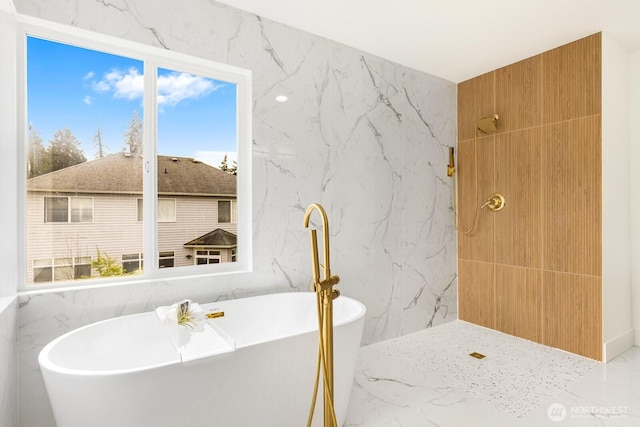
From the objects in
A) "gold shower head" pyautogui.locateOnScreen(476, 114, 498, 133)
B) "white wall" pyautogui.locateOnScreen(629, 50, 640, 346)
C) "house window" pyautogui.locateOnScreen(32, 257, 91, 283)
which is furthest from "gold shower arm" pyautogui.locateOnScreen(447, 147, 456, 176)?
"house window" pyautogui.locateOnScreen(32, 257, 91, 283)

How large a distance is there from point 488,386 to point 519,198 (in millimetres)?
1632

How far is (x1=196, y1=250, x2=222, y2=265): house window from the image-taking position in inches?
97.0

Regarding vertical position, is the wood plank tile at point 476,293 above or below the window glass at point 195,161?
below

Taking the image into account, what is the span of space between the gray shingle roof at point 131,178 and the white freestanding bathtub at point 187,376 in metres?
0.78

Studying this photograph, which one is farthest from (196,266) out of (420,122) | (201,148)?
(420,122)

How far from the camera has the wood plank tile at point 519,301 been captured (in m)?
3.08

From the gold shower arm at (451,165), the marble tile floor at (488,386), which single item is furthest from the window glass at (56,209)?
the gold shower arm at (451,165)

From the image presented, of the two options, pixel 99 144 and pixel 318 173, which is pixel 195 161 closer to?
pixel 99 144

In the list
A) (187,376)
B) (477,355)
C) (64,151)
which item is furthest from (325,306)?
(477,355)

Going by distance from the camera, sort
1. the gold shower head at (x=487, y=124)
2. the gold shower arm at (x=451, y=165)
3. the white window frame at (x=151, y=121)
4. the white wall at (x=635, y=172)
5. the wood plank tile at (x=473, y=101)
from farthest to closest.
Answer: the gold shower arm at (x=451, y=165), the wood plank tile at (x=473, y=101), the gold shower head at (x=487, y=124), the white wall at (x=635, y=172), the white window frame at (x=151, y=121)

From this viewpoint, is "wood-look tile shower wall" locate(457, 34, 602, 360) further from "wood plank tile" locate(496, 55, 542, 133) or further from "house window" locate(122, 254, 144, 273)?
"house window" locate(122, 254, 144, 273)

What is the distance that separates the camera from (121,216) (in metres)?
2.22

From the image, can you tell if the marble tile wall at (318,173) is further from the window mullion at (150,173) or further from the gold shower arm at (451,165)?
the window mullion at (150,173)

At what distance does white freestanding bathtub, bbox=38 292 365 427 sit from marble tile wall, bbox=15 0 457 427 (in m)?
0.24
